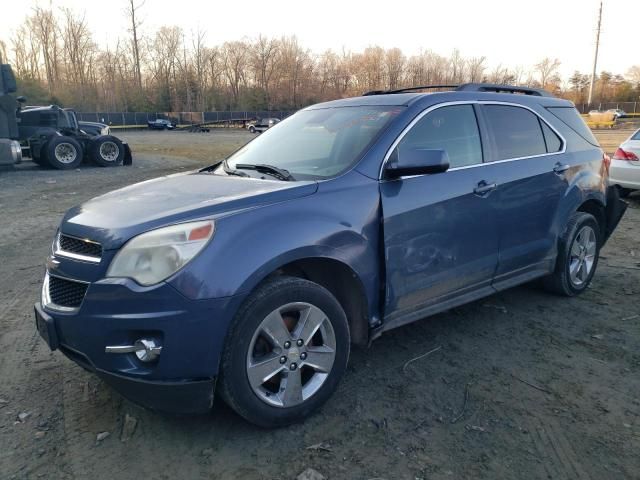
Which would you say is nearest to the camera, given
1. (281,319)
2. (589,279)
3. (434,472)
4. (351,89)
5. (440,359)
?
(434,472)

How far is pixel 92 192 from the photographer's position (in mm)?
11555

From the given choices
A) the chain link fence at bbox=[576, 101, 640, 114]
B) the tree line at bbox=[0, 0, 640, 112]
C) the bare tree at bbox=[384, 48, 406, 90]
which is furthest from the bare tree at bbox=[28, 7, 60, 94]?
the chain link fence at bbox=[576, 101, 640, 114]

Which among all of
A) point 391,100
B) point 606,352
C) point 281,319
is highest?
point 391,100

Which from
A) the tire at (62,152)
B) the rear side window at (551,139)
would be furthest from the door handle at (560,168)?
the tire at (62,152)

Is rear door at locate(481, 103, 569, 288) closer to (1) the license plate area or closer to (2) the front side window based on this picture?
(2) the front side window

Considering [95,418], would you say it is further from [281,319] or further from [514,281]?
[514,281]

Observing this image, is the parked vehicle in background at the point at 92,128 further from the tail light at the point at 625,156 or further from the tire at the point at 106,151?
the tail light at the point at 625,156

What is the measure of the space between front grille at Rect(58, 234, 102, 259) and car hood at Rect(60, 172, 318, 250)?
1.4 inches

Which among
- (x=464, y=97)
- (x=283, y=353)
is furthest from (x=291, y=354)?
(x=464, y=97)

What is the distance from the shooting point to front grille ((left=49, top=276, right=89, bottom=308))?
2607 millimetres

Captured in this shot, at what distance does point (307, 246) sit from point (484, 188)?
1.64m

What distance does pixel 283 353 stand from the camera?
9.01ft

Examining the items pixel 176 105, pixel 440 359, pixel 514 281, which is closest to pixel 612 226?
pixel 514 281

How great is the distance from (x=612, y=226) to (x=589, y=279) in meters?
0.66
